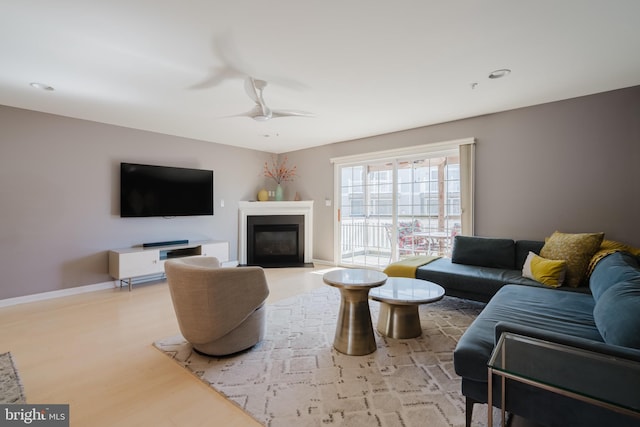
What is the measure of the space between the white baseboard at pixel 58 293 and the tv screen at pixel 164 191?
1053mm

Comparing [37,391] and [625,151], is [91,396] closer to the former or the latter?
[37,391]

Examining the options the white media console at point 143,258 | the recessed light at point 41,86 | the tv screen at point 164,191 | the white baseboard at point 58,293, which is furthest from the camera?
the tv screen at point 164,191

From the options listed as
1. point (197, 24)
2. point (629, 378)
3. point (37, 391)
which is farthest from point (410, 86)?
point (37, 391)

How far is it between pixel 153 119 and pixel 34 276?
8.19 feet

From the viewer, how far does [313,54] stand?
7.80ft

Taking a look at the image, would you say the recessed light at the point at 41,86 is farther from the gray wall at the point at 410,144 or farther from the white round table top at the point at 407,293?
the white round table top at the point at 407,293

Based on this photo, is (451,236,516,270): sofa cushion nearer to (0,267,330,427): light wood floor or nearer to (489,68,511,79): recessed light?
(489,68,511,79): recessed light

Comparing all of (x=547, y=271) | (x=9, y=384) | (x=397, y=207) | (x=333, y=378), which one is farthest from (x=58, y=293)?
(x=547, y=271)

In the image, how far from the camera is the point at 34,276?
12.1 ft

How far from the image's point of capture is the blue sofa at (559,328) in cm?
119

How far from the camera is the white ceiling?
1.85 m

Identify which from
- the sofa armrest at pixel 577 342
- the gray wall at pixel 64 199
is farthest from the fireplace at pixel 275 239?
the sofa armrest at pixel 577 342

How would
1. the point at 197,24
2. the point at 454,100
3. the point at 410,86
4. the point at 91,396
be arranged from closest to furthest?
the point at 91,396 → the point at 197,24 → the point at 410,86 → the point at 454,100

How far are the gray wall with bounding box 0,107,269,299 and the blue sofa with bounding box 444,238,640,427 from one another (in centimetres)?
471
